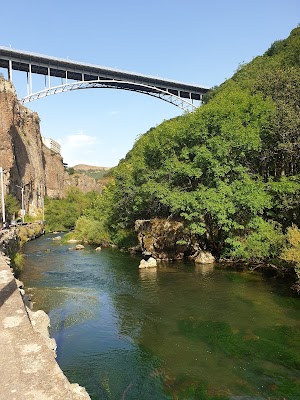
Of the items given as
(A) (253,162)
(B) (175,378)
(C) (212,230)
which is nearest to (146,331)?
(B) (175,378)

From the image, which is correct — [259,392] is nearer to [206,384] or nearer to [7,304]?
[206,384]

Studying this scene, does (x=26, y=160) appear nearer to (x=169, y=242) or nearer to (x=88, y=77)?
(x=88, y=77)

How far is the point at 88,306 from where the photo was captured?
13.9 m

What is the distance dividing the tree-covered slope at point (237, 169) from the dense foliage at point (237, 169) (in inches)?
2.1

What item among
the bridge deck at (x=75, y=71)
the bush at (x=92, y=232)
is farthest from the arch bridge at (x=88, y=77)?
the bush at (x=92, y=232)

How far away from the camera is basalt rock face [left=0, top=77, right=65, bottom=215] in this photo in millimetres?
48750

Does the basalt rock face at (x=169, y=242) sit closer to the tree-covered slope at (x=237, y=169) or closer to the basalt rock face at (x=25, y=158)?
the tree-covered slope at (x=237, y=169)

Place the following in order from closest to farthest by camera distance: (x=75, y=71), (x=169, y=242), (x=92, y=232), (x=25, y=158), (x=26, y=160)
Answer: (x=169, y=242) → (x=92, y=232) → (x=75, y=71) → (x=25, y=158) → (x=26, y=160)

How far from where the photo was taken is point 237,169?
1972cm

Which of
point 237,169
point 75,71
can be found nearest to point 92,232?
point 237,169

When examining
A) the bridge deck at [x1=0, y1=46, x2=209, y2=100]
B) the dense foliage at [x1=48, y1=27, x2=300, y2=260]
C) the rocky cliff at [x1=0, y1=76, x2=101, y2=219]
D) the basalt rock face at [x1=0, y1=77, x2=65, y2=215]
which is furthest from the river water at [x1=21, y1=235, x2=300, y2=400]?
the bridge deck at [x1=0, y1=46, x2=209, y2=100]

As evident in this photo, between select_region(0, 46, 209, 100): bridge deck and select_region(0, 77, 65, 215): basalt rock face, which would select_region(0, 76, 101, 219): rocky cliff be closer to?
select_region(0, 77, 65, 215): basalt rock face

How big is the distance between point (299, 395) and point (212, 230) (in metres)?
15.0

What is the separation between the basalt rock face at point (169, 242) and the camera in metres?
23.5
